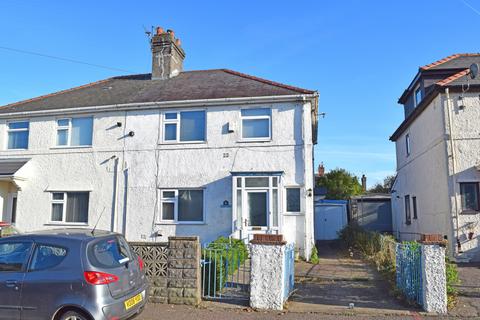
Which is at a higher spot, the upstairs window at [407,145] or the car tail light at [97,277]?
the upstairs window at [407,145]

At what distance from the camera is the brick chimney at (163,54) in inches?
716

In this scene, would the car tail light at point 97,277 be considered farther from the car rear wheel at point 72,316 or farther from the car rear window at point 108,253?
the car rear wheel at point 72,316

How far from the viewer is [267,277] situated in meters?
7.36

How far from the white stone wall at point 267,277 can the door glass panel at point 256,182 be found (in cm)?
650

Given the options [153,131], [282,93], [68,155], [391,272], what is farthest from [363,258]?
[68,155]

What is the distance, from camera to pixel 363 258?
1425 centimetres

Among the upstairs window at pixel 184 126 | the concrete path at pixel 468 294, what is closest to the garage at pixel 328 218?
the upstairs window at pixel 184 126

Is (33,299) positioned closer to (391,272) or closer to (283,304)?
(283,304)

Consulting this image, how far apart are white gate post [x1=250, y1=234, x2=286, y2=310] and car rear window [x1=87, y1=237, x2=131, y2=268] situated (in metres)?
2.42

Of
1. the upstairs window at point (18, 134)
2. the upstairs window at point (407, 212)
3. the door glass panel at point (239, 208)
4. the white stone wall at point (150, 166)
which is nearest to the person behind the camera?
the door glass panel at point (239, 208)

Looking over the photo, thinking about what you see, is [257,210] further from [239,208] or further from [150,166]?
[150,166]

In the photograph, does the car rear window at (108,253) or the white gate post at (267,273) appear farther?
the white gate post at (267,273)

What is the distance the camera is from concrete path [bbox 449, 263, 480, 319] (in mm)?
6905

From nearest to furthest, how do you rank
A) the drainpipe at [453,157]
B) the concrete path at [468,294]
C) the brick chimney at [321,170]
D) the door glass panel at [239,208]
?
the concrete path at [468,294] < the drainpipe at [453,157] < the door glass panel at [239,208] < the brick chimney at [321,170]
